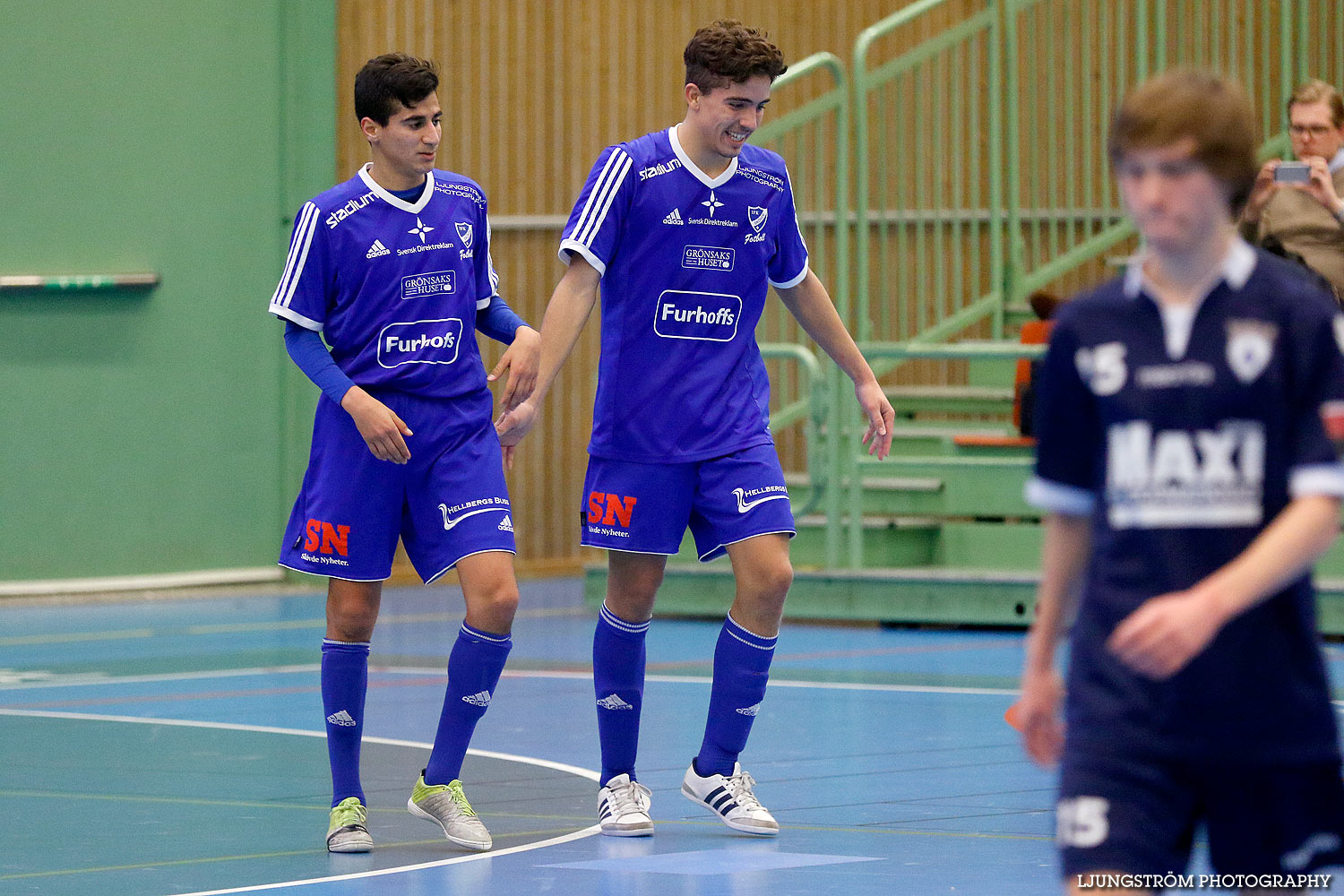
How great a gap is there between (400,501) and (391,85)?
3.49 ft

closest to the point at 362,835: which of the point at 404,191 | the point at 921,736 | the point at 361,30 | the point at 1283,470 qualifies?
the point at 404,191

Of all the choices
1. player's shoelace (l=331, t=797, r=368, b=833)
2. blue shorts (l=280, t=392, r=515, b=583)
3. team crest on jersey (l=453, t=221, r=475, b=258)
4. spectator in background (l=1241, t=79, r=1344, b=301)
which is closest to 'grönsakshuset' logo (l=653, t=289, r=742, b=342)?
team crest on jersey (l=453, t=221, r=475, b=258)

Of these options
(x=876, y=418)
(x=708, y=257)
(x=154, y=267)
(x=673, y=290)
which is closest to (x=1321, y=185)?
(x=876, y=418)

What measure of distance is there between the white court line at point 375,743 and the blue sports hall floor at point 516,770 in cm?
2

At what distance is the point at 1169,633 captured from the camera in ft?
9.17

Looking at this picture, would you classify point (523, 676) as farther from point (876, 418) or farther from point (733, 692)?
point (876, 418)

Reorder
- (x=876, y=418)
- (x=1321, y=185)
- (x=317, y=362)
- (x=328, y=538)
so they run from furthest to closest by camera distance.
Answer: (x=1321, y=185) < (x=876, y=418) < (x=328, y=538) < (x=317, y=362)

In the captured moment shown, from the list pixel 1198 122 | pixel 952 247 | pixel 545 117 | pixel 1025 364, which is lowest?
pixel 1025 364

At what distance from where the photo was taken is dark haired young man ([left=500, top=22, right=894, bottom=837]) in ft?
19.6

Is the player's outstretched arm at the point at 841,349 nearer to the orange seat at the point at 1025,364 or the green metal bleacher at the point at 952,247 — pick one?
the green metal bleacher at the point at 952,247

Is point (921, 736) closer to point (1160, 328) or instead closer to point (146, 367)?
point (1160, 328)

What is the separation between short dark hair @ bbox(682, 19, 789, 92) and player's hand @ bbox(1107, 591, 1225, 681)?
3204mm

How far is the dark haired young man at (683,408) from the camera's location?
235 inches

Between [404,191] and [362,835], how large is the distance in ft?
5.45
